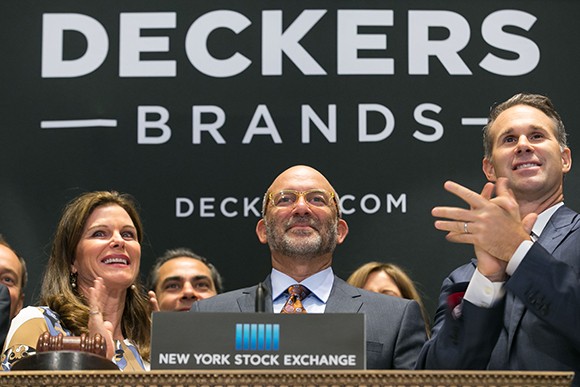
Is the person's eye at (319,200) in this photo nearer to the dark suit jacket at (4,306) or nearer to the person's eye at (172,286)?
the dark suit jacket at (4,306)

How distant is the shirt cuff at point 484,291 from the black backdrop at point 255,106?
7.47 feet

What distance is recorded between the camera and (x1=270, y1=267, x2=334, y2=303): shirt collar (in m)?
3.33

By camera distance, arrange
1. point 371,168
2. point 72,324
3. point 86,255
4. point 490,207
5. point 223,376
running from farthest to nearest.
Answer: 1. point 371,168
2. point 86,255
3. point 72,324
4. point 490,207
5. point 223,376

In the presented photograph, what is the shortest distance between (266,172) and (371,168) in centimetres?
52

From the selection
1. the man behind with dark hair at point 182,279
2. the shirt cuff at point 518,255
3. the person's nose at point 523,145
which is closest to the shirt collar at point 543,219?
the person's nose at point 523,145

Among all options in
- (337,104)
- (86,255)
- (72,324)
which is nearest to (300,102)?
(337,104)

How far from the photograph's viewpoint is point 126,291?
12.2ft

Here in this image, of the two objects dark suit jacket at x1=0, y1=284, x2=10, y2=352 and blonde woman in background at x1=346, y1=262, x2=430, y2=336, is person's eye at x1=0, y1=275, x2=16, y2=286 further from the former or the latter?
blonde woman in background at x1=346, y1=262, x2=430, y2=336

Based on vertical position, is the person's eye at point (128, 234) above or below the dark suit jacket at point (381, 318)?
above

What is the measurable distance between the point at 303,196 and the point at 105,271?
79 centimetres

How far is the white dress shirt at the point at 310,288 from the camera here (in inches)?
130

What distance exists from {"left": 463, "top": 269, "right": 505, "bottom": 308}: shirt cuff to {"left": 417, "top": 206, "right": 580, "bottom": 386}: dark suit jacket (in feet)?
0.06

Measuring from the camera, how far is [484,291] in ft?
7.54

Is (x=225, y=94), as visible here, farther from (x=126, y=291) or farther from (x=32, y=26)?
(x=126, y=291)
